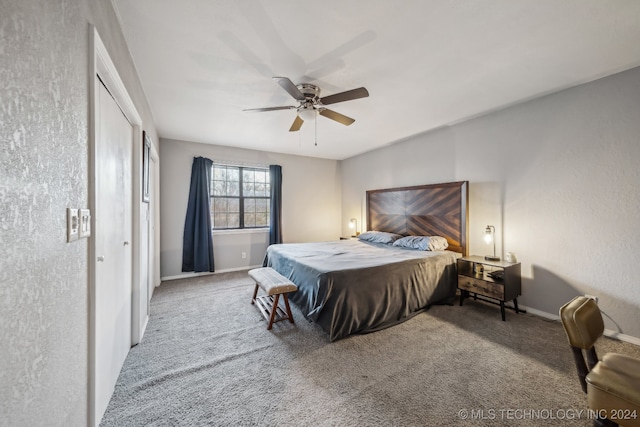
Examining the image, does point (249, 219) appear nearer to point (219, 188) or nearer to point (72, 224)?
point (219, 188)

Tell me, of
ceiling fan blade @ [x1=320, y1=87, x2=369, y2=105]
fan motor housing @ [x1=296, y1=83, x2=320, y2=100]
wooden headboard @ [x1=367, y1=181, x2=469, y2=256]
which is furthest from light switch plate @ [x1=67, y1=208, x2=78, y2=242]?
wooden headboard @ [x1=367, y1=181, x2=469, y2=256]

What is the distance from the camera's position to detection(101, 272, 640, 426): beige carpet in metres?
1.48

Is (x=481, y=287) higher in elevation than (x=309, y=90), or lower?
lower

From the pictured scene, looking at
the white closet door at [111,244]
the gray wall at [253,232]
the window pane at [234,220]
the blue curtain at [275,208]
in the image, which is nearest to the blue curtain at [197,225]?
Result: the gray wall at [253,232]

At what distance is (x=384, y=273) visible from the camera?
8.52ft

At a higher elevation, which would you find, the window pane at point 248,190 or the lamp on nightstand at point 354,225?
the window pane at point 248,190

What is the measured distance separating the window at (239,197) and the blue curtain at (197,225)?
330mm

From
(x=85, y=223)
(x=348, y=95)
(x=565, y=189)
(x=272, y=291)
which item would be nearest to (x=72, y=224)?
(x=85, y=223)

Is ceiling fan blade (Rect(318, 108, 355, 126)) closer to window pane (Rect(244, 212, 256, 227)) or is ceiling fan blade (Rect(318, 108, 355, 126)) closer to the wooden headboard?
the wooden headboard

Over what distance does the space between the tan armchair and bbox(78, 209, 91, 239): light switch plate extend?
2.16 m

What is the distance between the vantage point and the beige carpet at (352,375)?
4.86ft

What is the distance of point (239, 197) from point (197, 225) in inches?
39.4

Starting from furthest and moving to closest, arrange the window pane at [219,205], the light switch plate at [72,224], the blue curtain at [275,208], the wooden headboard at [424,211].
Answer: the blue curtain at [275,208]
the window pane at [219,205]
the wooden headboard at [424,211]
the light switch plate at [72,224]

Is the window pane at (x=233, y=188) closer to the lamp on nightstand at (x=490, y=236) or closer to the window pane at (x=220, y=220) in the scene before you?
the window pane at (x=220, y=220)
